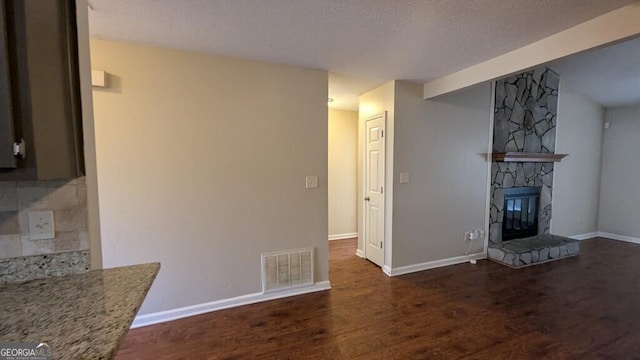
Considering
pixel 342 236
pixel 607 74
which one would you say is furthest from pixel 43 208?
pixel 607 74

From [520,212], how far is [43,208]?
17.8ft

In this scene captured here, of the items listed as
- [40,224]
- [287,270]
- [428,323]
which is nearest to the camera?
[40,224]

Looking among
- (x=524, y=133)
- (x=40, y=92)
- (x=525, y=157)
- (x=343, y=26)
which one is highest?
(x=343, y=26)

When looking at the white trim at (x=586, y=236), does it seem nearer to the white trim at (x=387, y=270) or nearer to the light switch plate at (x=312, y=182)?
the white trim at (x=387, y=270)

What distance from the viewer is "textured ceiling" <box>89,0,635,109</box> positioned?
1.75 metres

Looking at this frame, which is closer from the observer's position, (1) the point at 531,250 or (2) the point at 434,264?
(2) the point at 434,264

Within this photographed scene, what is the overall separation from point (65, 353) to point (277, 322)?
1.90 metres

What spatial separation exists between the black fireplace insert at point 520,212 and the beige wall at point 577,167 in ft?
1.99

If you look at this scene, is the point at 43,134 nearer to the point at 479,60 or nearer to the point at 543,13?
the point at 543,13

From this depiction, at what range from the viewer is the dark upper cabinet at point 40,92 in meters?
0.90

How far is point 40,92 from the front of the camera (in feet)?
3.11

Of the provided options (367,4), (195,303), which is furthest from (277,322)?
(367,4)
